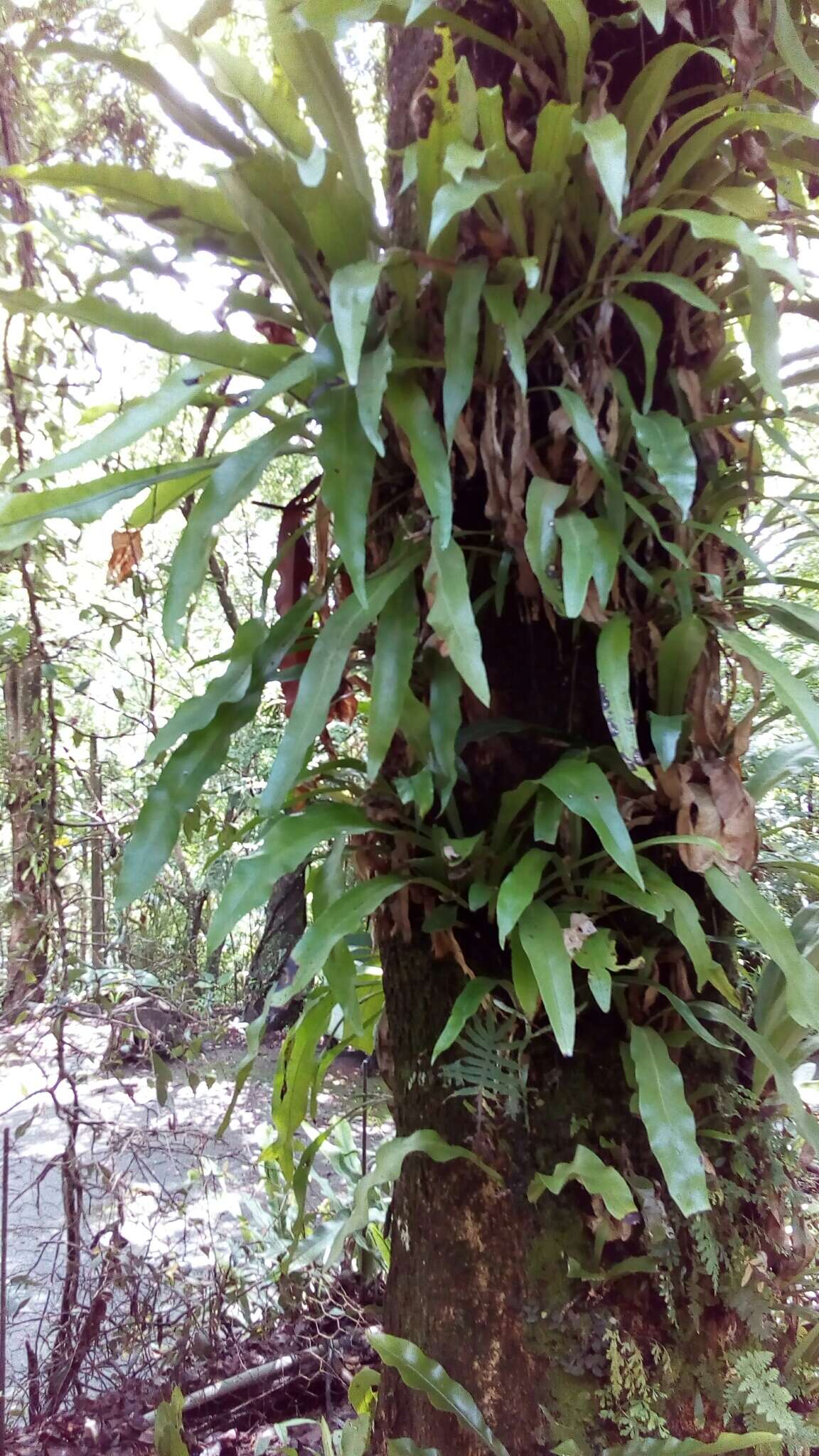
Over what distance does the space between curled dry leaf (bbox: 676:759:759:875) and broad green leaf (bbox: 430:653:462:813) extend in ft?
0.71

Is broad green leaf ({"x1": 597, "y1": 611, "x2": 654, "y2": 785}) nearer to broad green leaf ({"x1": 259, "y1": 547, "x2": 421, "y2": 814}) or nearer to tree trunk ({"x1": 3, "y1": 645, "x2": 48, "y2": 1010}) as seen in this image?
broad green leaf ({"x1": 259, "y1": 547, "x2": 421, "y2": 814})

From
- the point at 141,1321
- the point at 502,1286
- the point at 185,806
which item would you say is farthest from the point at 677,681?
the point at 141,1321

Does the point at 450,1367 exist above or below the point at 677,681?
below

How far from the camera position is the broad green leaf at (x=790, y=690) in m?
0.64

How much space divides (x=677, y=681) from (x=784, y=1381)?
2.22 feet

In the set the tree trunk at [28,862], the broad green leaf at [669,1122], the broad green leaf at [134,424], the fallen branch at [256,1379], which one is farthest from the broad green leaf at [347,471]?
the fallen branch at [256,1379]

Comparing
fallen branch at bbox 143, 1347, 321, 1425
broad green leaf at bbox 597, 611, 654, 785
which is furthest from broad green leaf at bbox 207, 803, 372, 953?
fallen branch at bbox 143, 1347, 321, 1425

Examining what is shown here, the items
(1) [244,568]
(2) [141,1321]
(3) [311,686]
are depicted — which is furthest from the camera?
(1) [244,568]

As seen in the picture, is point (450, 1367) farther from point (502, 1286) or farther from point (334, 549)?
point (334, 549)

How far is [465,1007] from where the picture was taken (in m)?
0.71

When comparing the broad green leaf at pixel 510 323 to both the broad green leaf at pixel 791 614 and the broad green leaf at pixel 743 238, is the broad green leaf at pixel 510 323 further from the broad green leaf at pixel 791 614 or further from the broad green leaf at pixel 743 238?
the broad green leaf at pixel 791 614

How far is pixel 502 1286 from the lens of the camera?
74 centimetres

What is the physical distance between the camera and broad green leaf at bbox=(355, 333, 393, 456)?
0.61 metres

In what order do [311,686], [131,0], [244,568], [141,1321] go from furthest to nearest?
[244,568], [131,0], [141,1321], [311,686]
